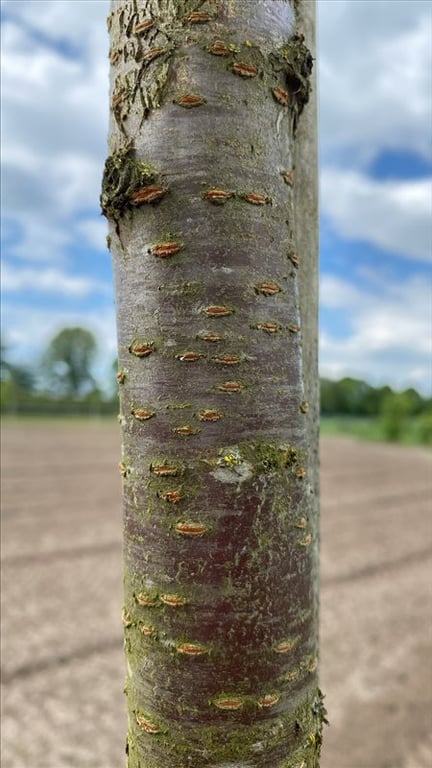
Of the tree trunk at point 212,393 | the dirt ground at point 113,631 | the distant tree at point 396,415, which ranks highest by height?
the tree trunk at point 212,393

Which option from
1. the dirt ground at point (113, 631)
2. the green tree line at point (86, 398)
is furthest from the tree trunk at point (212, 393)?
the green tree line at point (86, 398)

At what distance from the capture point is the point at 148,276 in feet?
2.60

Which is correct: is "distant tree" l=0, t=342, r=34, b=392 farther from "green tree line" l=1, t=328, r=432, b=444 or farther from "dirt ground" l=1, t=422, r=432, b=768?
"dirt ground" l=1, t=422, r=432, b=768

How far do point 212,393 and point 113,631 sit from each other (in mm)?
4249

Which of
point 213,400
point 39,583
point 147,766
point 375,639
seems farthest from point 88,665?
point 213,400

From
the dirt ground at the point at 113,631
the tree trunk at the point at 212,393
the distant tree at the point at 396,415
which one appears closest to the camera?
the tree trunk at the point at 212,393

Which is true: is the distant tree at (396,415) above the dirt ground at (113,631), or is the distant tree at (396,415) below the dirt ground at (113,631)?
above

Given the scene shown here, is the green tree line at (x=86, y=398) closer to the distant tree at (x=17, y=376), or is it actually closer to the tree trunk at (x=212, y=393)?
the distant tree at (x=17, y=376)

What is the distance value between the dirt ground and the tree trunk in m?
2.80

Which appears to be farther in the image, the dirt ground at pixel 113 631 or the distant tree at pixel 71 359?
the distant tree at pixel 71 359

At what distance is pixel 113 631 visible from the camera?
4.49m

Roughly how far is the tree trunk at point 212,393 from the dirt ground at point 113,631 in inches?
110

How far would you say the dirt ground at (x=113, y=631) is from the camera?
3.29 meters

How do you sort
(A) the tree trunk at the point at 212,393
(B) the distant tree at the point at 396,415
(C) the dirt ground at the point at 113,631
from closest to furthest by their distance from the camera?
(A) the tree trunk at the point at 212,393
(C) the dirt ground at the point at 113,631
(B) the distant tree at the point at 396,415
